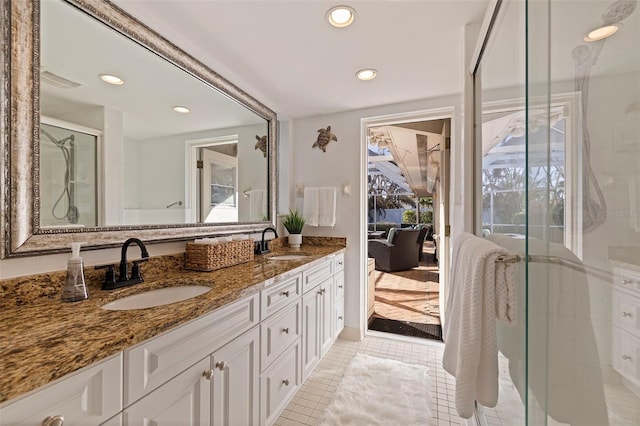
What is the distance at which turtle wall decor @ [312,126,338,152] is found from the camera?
261 cm

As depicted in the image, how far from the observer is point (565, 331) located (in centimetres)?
62

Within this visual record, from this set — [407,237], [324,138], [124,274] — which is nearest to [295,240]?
[324,138]

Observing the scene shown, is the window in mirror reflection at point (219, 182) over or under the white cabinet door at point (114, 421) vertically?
over

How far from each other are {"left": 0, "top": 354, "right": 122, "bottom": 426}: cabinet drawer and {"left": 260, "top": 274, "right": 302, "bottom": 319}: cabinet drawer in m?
0.65

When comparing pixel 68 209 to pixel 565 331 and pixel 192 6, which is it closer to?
pixel 192 6

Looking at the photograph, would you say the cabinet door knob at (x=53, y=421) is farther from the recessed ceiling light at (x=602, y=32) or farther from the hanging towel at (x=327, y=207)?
the hanging towel at (x=327, y=207)

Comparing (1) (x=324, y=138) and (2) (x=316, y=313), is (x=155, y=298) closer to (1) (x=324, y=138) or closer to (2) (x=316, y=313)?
(2) (x=316, y=313)

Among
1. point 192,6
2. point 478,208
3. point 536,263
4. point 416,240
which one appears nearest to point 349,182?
point 478,208

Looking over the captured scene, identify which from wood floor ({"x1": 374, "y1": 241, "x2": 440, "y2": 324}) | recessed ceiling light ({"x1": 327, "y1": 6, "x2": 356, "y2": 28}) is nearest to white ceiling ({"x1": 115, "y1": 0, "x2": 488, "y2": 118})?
recessed ceiling light ({"x1": 327, "y1": 6, "x2": 356, "y2": 28})

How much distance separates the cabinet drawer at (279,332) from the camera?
1292mm

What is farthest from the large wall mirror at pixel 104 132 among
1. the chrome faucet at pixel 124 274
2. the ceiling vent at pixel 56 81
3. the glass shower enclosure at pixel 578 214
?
the glass shower enclosure at pixel 578 214

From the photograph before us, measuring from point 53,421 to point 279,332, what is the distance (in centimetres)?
98

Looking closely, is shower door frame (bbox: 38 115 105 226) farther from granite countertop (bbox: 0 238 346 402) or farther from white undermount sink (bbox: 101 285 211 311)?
white undermount sink (bbox: 101 285 211 311)

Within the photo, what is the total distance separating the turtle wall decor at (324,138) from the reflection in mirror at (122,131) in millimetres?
938
